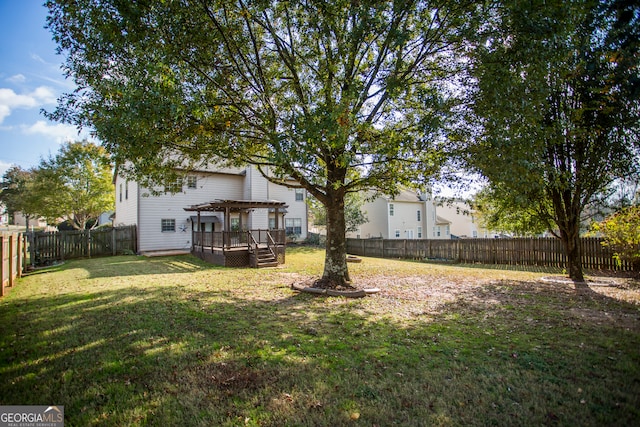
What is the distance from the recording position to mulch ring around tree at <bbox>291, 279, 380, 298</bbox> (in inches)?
324

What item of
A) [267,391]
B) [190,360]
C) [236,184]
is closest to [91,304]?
[190,360]

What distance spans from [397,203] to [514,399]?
31928 mm

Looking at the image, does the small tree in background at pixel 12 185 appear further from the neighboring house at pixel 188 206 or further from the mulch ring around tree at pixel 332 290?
the mulch ring around tree at pixel 332 290

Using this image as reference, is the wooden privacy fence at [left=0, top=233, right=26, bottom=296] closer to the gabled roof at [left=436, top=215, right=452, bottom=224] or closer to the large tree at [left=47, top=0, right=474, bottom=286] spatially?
the large tree at [left=47, top=0, right=474, bottom=286]

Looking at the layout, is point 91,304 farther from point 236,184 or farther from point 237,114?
point 236,184

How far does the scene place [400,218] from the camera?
34.5 metres

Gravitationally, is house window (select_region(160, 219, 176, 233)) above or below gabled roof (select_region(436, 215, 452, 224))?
below

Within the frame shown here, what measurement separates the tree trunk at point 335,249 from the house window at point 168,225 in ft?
49.3

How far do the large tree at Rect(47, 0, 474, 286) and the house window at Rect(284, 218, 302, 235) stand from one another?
16.5 meters

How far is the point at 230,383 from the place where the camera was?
3.51 meters

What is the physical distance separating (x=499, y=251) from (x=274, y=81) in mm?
15006

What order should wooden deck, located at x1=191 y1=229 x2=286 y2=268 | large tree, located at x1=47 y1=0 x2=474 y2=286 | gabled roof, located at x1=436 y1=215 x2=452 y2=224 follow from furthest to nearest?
gabled roof, located at x1=436 y1=215 x2=452 y2=224, wooden deck, located at x1=191 y1=229 x2=286 y2=268, large tree, located at x1=47 y1=0 x2=474 y2=286

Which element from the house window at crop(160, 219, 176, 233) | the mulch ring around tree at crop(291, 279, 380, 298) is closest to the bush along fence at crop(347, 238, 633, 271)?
the mulch ring around tree at crop(291, 279, 380, 298)

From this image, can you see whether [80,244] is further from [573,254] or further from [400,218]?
[400,218]
